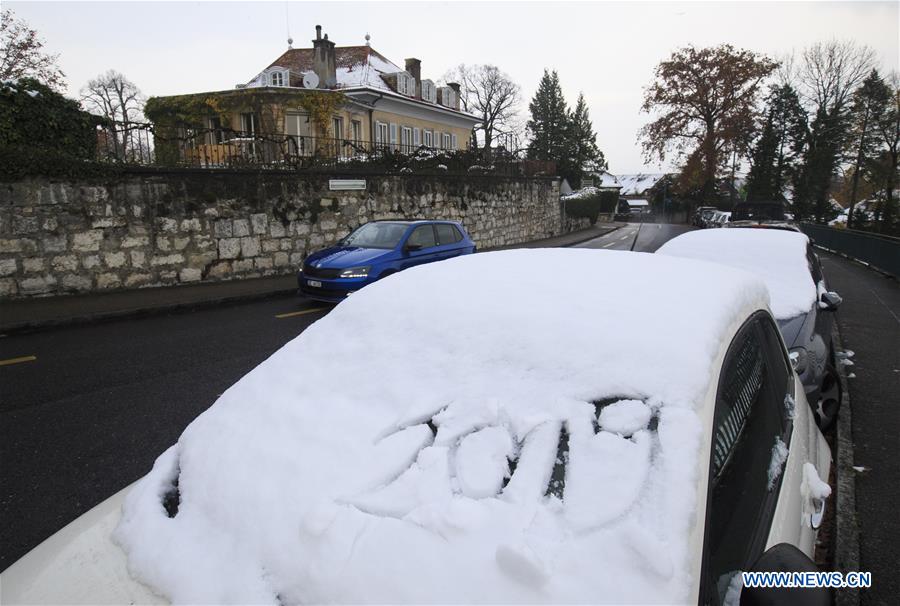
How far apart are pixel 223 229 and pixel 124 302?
342 centimetres

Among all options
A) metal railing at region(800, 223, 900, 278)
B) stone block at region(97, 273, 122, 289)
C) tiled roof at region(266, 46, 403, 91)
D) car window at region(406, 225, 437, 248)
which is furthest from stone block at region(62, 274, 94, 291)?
tiled roof at region(266, 46, 403, 91)

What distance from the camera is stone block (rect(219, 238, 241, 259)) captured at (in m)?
12.6

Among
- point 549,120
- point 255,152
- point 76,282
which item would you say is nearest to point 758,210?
point 255,152

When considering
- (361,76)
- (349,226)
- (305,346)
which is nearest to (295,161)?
(349,226)

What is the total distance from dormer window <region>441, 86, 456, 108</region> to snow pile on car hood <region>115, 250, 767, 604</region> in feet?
157

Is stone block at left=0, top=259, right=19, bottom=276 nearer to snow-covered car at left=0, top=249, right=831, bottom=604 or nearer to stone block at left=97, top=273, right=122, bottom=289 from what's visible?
stone block at left=97, top=273, right=122, bottom=289

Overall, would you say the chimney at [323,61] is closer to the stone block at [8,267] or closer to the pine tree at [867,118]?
the stone block at [8,267]

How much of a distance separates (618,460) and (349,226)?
48.8 ft

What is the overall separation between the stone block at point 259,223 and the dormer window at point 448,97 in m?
36.6

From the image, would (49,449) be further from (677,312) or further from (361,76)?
(361,76)

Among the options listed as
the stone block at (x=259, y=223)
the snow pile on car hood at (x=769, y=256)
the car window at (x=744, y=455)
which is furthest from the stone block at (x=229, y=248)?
the car window at (x=744, y=455)

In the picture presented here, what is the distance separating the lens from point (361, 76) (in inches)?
1438

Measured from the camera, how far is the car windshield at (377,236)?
1069cm

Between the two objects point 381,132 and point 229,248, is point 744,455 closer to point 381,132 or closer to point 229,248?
point 229,248
